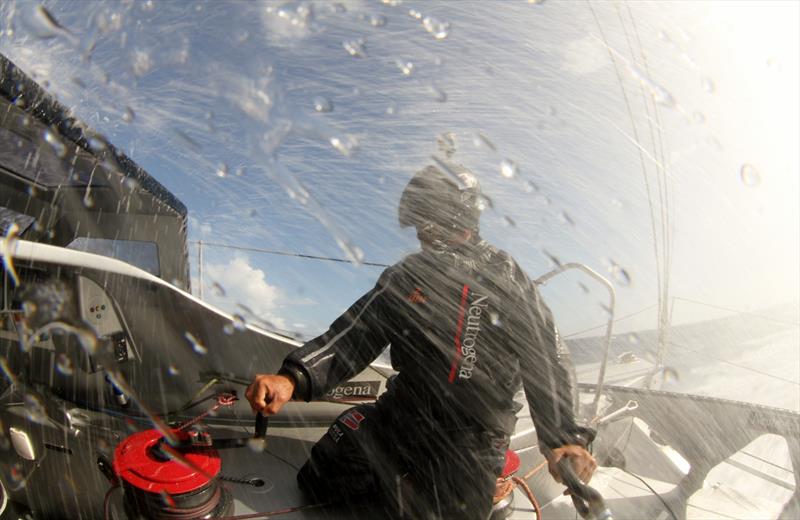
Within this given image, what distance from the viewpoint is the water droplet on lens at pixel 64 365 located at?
136cm

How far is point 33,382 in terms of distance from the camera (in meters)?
1.37

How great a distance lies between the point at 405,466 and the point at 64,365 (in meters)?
1.29

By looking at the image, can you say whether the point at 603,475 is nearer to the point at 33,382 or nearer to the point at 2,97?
the point at 33,382

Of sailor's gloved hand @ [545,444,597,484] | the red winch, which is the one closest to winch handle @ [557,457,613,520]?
sailor's gloved hand @ [545,444,597,484]

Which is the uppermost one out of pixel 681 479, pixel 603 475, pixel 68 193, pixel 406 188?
pixel 406 188

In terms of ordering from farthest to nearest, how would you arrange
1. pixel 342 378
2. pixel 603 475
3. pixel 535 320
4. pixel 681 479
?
pixel 681 479, pixel 603 475, pixel 342 378, pixel 535 320

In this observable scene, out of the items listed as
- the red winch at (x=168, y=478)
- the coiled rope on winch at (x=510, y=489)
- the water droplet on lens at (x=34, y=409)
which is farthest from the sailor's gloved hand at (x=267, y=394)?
the water droplet on lens at (x=34, y=409)

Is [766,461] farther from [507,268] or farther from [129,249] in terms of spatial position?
[129,249]

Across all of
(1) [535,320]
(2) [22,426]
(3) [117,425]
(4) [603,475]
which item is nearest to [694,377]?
(4) [603,475]

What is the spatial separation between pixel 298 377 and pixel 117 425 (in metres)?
0.87

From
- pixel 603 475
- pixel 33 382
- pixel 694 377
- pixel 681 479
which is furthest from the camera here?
pixel 694 377

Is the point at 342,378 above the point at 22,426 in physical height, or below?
above

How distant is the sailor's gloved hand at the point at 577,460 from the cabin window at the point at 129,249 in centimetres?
162

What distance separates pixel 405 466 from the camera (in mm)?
869
